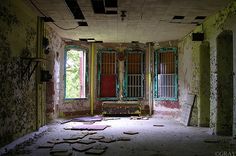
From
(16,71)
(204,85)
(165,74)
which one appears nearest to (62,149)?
(16,71)

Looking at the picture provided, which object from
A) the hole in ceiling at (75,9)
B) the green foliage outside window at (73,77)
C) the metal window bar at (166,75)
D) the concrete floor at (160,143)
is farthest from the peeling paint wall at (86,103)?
the hole in ceiling at (75,9)

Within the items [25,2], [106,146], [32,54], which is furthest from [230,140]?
[25,2]

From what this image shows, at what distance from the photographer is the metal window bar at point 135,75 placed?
11180mm

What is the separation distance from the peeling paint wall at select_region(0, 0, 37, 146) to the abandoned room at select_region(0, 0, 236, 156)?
2cm

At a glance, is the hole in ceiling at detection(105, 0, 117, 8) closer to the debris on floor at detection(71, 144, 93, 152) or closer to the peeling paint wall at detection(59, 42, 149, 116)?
the debris on floor at detection(71, 144, 93, 152)

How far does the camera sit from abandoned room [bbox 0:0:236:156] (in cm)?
519

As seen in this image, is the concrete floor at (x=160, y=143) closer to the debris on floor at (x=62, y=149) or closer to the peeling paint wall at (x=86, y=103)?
the debris on floor at (x=62, y=149)

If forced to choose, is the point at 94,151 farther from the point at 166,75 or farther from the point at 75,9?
the point at 166,75

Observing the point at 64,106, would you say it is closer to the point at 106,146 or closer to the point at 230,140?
the point at 106,146

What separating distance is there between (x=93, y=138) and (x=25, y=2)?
329cm

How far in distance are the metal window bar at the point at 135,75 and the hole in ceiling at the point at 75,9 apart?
170 inches

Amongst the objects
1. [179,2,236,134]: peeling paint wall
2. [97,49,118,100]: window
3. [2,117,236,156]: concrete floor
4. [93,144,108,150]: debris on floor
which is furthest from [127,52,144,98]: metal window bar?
[93,144,108,150]: debris on floor

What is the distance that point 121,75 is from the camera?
11.1m

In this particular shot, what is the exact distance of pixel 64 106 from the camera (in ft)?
33.6
